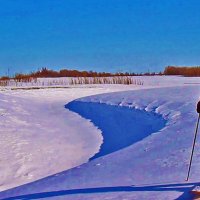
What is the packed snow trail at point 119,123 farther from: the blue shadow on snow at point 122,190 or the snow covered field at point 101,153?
the blue shadow on snow at point 122,190

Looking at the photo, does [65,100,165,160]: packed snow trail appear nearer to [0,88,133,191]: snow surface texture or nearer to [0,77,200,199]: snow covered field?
[0,77,200,199]: snow covered field

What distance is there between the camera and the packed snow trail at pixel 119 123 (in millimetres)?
10586

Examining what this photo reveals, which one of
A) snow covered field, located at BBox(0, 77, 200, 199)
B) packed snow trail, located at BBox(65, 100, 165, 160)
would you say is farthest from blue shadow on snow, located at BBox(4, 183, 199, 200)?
packed snow trail, located at BBox(65, 100, 165, 160)

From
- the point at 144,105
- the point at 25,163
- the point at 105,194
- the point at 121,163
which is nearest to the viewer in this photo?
the point at 105,194

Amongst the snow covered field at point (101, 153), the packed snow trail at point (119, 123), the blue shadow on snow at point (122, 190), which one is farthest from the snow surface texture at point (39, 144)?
the blue shadow on snow at point (122, 190)

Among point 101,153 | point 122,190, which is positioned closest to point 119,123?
point 101,153

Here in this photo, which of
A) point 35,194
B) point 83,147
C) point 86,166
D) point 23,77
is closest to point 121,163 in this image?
point 86,166

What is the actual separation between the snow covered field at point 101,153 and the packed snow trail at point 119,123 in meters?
0.02

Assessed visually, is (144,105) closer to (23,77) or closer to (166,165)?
(166,165)

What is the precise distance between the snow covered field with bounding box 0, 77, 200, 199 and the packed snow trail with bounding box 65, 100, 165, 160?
0.02 meters

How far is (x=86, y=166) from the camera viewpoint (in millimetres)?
7695

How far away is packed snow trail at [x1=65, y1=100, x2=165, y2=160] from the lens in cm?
1059

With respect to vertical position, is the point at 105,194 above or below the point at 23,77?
below

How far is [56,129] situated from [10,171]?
17.6ft
